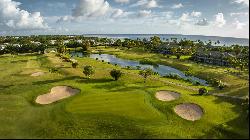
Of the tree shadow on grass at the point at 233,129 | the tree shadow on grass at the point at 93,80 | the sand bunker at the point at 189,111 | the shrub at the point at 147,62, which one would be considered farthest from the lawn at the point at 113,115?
the shrub at the point at 147,62

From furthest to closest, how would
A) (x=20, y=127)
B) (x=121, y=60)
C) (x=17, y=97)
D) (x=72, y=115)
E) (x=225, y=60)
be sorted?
1. (x=121, y=60)
2. (x=225, y=60)
3. (x=17, y=97)
4. (x=72, y=115)
5. (x=20, y=127)

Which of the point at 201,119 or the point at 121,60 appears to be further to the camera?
the point at 121,60

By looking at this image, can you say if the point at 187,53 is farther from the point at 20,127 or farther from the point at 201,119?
the point at 20,127

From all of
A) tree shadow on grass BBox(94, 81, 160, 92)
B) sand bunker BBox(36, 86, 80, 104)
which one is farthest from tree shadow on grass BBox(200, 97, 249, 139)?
sand bunker BBox(36, 86, 80, 104)

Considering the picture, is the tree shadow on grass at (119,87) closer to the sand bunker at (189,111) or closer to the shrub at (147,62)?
the sand bunker at (189,111)

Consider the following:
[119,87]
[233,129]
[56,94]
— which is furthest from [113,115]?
[56,94]

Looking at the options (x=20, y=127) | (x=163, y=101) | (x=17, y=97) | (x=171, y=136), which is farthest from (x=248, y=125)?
(x=17, y=97)

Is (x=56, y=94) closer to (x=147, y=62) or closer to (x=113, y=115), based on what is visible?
(x=113, y=115)
